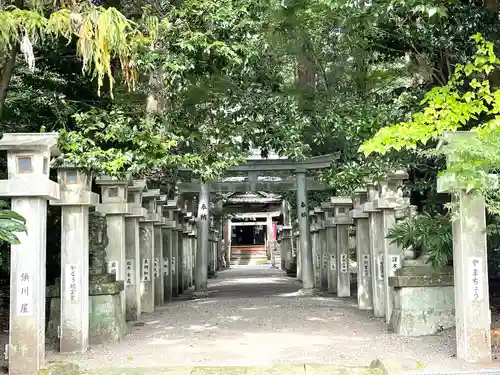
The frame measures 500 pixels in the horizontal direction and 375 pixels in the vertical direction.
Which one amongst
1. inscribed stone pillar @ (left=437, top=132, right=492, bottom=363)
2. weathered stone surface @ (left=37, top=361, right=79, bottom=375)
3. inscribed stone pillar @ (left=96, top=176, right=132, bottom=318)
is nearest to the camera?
weathered stone surface @ (left=37, top=361, right=79, bottom=375)

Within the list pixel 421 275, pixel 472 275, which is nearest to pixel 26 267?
pixel 472 275

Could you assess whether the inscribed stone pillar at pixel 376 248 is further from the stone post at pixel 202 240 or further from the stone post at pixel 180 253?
the stone post at pixel 180 253

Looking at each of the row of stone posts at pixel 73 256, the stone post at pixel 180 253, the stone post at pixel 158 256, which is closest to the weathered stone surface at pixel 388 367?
the row of stone posts at pixel 73 256

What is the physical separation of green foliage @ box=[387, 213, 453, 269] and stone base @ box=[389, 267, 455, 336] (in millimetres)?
386

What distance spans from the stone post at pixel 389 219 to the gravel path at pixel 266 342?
2.54 ft

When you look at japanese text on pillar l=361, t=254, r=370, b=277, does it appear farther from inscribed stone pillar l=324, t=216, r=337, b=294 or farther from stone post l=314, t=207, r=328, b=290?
stone post l=314, t=207, r=328, b=290

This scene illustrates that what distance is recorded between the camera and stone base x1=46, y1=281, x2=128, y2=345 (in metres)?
10.7

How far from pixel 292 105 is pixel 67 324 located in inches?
201

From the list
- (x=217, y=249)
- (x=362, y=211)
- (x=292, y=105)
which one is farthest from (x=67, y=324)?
(x=217, y=249)

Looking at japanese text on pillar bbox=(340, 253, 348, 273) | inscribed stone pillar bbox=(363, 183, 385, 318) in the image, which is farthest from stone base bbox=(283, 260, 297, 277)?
inscribed stone pillar bbox=(363, 183, 385, 318)

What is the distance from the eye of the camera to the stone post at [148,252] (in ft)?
51.7

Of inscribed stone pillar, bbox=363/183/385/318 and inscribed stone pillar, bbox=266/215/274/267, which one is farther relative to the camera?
inscribed stone pillar, bbox=266/215/274/267

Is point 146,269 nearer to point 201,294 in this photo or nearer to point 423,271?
point 201,294

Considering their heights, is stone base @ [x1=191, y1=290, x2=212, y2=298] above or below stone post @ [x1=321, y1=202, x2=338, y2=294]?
below
